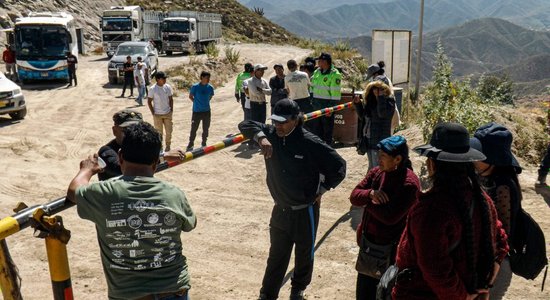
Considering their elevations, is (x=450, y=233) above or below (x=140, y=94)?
above

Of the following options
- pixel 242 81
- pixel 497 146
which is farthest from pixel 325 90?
pixel 497 146

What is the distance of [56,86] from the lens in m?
22.2

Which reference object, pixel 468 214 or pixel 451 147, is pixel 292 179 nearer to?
pixel 451 147

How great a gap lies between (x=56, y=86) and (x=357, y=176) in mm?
17043

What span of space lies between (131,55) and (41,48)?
3660 millimetres

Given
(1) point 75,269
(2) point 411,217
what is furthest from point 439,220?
(1) point 75,269

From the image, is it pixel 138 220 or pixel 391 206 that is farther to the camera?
pixel 391 206

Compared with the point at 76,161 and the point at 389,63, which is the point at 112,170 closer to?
the point at 76,161

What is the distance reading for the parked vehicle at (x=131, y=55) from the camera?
22000 millimetres

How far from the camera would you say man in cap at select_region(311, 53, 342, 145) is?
960 cm

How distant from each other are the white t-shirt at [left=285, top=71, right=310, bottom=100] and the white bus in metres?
15.2

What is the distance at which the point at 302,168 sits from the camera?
15.1 feet

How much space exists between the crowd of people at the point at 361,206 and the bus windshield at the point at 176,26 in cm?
3074

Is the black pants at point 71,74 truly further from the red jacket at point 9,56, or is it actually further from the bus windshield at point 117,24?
the bus windshield at point 117,24
